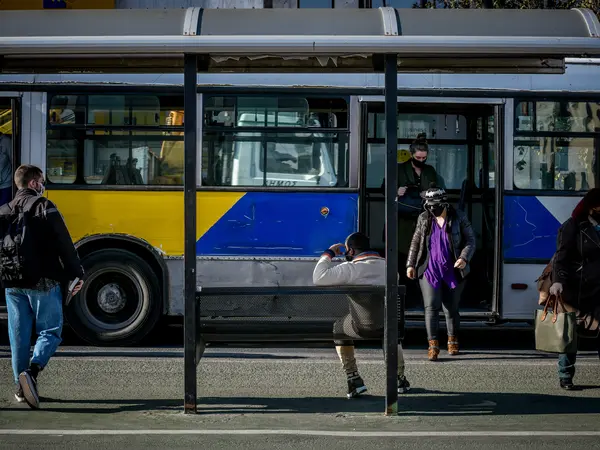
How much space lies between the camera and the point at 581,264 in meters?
8.62

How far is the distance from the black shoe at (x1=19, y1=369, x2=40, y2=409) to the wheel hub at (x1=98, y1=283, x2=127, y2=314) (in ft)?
12.1

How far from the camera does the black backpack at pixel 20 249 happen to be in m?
7.73

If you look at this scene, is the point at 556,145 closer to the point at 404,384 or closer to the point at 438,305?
the point at 438,305

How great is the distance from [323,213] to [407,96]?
149cm

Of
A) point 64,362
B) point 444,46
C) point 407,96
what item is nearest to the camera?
point 444,46

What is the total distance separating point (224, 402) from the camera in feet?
26.8

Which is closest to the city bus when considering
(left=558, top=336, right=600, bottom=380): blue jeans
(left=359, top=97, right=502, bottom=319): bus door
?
(left=359, top=97, right=502, bottom=319): bus door

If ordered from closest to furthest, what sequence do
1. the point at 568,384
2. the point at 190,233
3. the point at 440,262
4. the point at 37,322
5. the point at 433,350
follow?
→ 1. the point at 190,233
2. the point at 37,322
3. the point at 568,384
4. the point at 433,350
5. the point at 440,262

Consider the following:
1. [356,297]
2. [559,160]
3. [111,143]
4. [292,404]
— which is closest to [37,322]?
[292,404]

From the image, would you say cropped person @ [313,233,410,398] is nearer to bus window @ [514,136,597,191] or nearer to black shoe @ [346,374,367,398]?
black shoe @ [346,374,367,398]

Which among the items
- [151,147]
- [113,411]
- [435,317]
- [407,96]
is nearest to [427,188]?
[407,96]

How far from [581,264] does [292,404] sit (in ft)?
8.36

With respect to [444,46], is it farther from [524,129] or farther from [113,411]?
[524,129]

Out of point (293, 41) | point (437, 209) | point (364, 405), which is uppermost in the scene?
point (293, 41)
